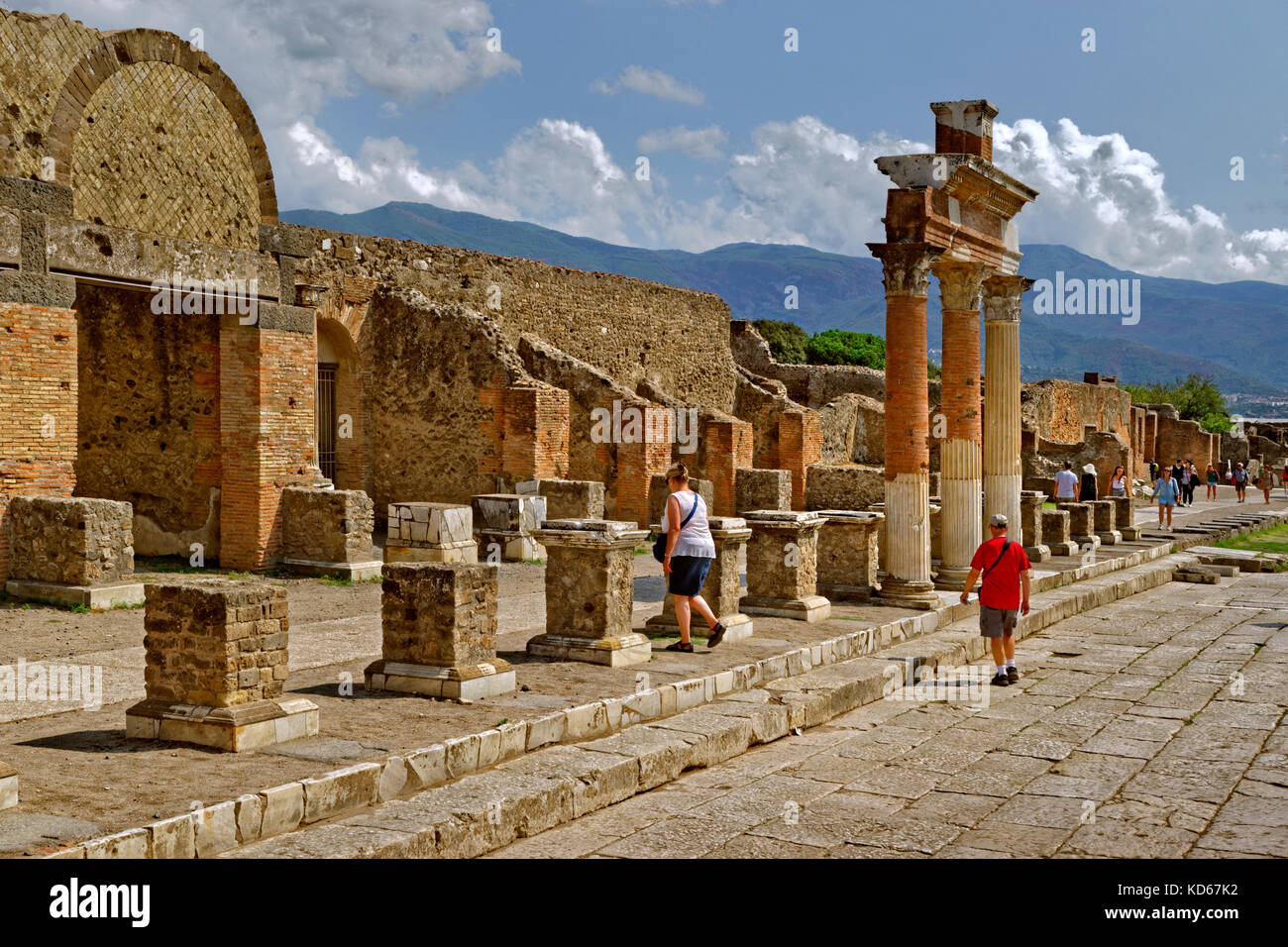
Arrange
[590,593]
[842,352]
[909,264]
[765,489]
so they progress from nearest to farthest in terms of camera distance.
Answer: [590,593]
[909,264]
[765,489]
[842,352]

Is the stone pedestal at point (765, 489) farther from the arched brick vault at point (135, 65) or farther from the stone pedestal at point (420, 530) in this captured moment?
the stone pedestal at point (420, 530)

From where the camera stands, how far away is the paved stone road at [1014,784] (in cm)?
550

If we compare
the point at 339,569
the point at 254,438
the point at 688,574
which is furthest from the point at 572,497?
the point at 688,574

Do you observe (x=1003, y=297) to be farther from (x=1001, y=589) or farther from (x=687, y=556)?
(x=687, y=556)

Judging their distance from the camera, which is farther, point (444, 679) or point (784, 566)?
point (784, 566)

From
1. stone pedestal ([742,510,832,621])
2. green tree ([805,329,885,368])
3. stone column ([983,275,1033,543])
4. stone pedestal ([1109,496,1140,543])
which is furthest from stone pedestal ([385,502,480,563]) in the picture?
green tree ([805,329,885,368])

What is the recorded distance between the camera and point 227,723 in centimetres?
601

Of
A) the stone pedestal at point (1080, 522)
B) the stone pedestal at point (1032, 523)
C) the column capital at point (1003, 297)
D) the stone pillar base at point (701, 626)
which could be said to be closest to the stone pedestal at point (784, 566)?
the stone pillar base at point (701, 626)

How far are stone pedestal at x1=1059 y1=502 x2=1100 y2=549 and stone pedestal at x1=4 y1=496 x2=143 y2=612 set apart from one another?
1390cm

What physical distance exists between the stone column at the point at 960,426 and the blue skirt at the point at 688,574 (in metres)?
4.79

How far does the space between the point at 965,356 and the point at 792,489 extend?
12631 mm

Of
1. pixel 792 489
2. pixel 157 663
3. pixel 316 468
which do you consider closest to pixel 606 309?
pixel 792 489

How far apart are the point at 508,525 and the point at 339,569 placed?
3167 mm

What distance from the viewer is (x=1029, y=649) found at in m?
11.5
